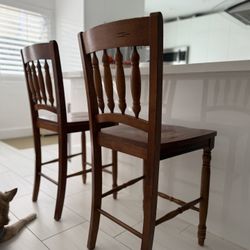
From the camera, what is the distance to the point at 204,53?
17.0 ft

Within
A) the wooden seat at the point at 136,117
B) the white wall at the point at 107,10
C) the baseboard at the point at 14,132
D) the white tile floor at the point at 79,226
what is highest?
the white wall at the point at 107,10

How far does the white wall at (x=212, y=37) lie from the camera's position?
4.57 m

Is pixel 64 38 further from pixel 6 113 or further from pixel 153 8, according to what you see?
pixel 153 8

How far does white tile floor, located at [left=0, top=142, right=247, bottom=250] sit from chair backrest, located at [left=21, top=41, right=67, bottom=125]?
59 centimetres

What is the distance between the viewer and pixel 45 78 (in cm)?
127

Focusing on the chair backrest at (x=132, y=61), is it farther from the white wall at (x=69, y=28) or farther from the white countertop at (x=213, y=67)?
the white wall at (x=69, y=28)

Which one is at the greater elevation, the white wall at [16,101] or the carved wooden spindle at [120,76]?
the carved wooden spindle at [120,76]


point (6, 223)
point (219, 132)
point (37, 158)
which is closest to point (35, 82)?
point (37, 158)

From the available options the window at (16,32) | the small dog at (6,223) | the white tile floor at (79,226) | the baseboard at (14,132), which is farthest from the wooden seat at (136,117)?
the window at (16,32)

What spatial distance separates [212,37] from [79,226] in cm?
486

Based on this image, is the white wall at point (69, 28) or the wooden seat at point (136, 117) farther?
the white wall at point (69, 28)

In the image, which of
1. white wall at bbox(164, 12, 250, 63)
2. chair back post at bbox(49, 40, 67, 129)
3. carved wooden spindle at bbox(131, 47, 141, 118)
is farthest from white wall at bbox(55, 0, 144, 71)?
carved wooden spindle at bbox(131, 47, 141, 118)

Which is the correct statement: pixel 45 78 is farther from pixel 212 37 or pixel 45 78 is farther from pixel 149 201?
pixel 212 37

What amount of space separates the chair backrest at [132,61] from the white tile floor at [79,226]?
66 cm
